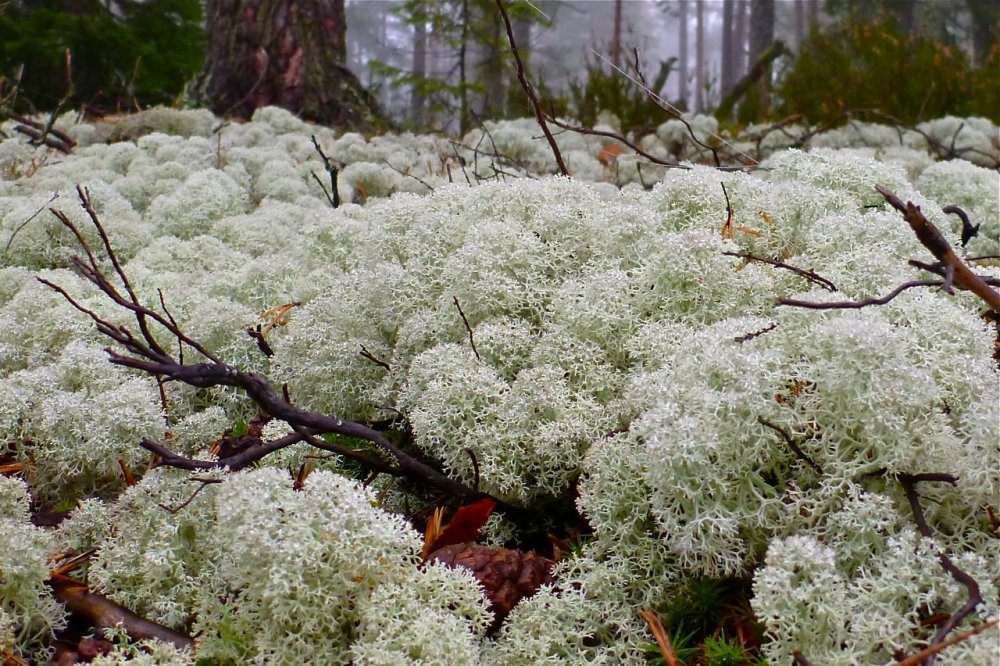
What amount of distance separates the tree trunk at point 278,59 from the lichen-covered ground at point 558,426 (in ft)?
13.0

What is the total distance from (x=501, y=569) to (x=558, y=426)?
36 centimetres

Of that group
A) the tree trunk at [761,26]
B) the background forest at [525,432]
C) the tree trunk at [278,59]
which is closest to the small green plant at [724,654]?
the background forest at [525,432]

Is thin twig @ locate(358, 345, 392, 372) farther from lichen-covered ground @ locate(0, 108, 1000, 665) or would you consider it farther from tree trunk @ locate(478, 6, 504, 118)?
tree trunk @ locate(478, 6, 504, 118)

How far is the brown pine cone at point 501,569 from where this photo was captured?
165cm

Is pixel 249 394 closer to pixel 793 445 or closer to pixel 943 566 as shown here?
pixel 793 445

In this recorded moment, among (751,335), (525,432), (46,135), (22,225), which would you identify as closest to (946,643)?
(751,335)

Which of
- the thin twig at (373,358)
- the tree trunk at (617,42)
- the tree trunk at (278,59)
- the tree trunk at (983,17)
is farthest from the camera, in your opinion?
the tree trunk at (983,17)

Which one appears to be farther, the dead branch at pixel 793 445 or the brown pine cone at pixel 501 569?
the brown pine cone at pixel 501 569

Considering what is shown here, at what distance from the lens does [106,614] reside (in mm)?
1614

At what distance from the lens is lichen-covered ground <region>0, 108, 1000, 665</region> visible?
4.69ft

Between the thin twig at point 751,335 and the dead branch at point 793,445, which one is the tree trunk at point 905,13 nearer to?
the thin twig at point 751,335

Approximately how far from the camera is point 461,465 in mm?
1917

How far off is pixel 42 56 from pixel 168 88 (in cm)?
114

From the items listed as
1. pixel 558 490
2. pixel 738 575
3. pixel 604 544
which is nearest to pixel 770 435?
pixel 738 575
